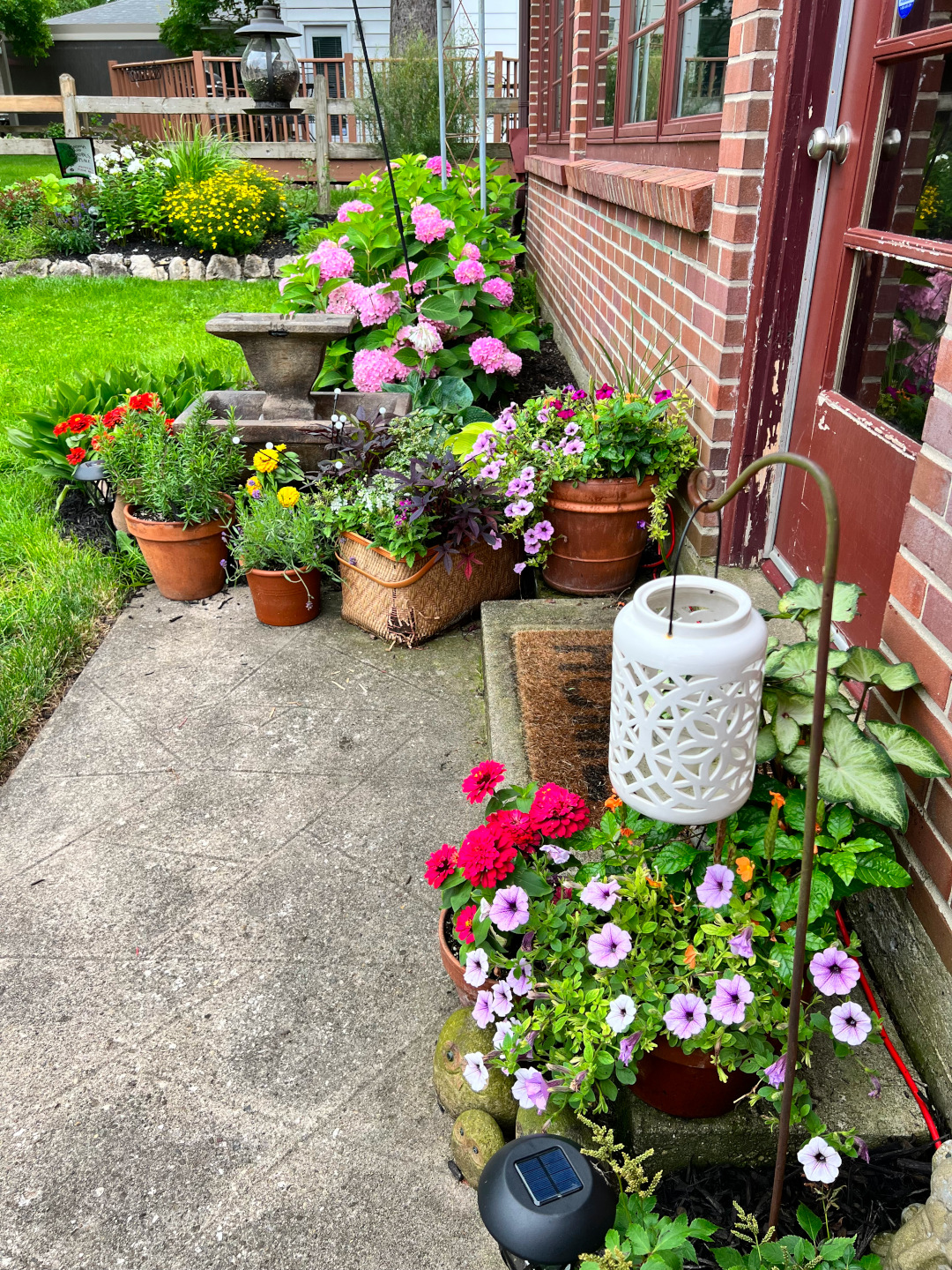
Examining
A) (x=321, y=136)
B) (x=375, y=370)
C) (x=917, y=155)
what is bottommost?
(x=375, y=370)

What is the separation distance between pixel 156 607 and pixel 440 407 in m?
1.67

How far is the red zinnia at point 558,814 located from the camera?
1723mm

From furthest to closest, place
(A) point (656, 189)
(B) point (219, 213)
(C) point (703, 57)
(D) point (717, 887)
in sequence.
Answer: (B) point (219, 213)
(A) point (656, 189)
(C) point (703, 57)
(D) point (717, 887)

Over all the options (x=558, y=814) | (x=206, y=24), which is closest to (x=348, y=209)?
(x=558, y=814)

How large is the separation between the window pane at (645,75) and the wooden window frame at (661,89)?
0.08ft

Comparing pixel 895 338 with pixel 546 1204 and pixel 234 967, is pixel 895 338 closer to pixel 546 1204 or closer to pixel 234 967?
pixel 546 1204

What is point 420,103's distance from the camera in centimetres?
1088

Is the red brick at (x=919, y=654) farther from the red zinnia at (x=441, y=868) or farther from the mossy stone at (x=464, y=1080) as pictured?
the mossy stone at (x=464, y=1080)

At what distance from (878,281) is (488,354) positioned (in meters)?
2.93

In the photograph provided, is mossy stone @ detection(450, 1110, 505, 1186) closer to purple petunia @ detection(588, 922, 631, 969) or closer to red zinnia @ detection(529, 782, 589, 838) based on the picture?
purple petunia @ detection(588, 922, 631, 969)

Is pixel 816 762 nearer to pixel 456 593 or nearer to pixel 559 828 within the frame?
pixel 559 828


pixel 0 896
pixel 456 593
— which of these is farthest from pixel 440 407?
pixel 0 896

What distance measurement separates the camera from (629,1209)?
1408 millimetres

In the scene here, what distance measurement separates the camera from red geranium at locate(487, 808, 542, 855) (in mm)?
1688
